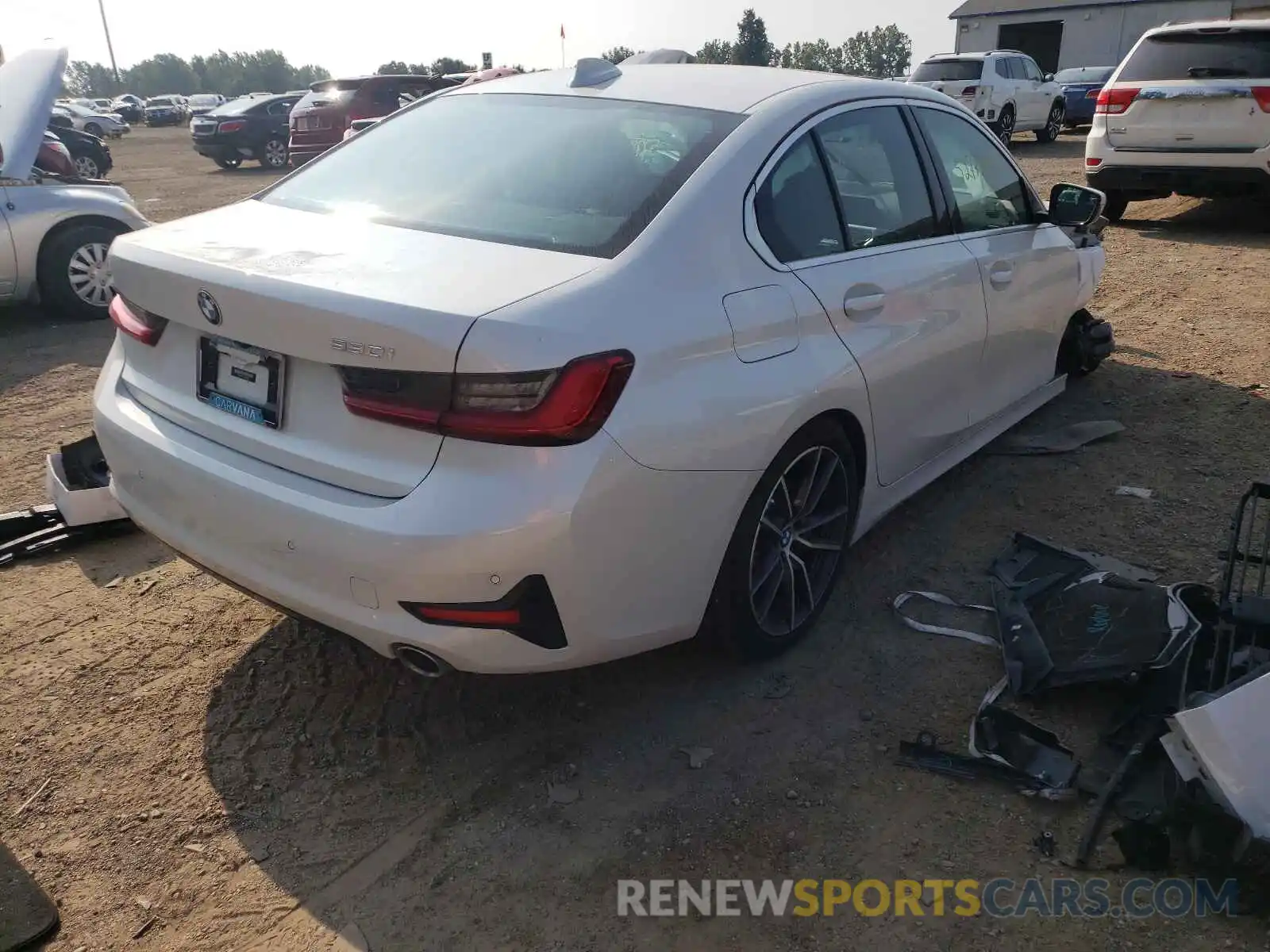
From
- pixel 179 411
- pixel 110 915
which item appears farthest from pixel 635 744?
pixel 179 411

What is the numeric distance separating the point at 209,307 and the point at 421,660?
1.04 m

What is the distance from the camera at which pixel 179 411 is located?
2.79m

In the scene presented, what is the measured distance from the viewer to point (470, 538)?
2289mm

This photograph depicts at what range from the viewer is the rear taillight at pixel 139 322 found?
287cm

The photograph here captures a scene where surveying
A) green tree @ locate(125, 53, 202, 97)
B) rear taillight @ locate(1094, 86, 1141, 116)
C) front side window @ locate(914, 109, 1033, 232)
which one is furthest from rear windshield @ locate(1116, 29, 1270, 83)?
green tree @ locate(125, 53, 202, 97)

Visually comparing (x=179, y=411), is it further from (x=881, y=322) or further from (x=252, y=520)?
(x=881, y=322)

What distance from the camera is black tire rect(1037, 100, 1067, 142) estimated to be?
21400 mm

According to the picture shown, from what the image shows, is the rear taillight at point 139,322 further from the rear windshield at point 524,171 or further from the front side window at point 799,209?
the front side window at point 799,209

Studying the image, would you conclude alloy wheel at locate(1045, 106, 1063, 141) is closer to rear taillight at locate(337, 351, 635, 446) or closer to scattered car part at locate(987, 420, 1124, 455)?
scattered car part at locate(987, 420, 1124, 455)

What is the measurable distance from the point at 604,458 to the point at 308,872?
1220 millimetres

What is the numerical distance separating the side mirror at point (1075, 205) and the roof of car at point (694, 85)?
113cm

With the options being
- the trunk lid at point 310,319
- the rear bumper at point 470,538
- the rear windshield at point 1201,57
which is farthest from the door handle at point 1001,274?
the rear windshield at point 1201,57

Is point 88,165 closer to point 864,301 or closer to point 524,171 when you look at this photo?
point 524,171

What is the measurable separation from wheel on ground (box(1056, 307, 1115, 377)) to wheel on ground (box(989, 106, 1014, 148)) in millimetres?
15544
